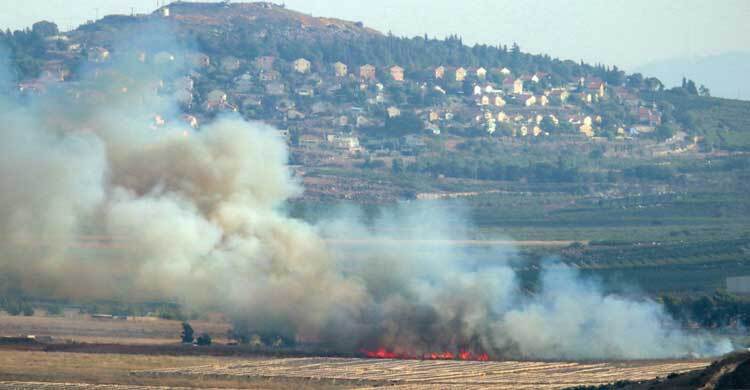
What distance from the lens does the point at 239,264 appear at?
74875mm

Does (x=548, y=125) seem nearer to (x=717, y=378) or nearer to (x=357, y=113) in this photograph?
(x=357, y=113)

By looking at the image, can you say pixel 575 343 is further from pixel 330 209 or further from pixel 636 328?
pixel 330 209

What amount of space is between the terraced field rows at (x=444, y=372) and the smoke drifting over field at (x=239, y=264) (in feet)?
9.48

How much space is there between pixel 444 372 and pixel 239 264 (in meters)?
13.3

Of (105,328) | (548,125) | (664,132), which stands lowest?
(105,328)

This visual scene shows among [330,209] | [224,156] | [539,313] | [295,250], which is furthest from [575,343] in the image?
[330,209]

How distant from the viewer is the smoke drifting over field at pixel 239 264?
7206 centimetres

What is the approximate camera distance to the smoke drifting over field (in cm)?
7206

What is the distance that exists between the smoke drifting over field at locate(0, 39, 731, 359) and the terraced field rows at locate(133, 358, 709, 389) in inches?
114

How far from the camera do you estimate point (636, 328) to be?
72.2 meters

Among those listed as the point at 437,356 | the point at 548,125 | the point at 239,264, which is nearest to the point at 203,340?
the point at 239,264

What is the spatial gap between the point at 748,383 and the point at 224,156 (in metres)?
32.6

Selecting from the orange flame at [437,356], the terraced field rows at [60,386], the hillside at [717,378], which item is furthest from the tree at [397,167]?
the hillside at [717,378]

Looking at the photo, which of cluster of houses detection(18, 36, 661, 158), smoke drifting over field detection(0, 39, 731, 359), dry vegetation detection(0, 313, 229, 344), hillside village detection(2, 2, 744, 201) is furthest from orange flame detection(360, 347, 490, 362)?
cluster of houses detection(18, 36, 661, 158)
